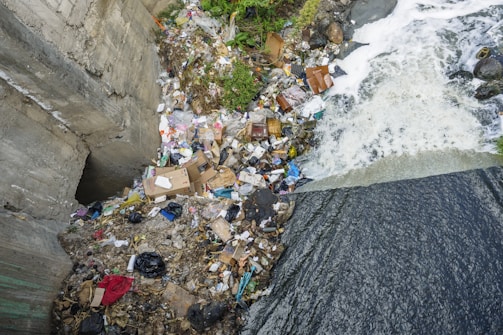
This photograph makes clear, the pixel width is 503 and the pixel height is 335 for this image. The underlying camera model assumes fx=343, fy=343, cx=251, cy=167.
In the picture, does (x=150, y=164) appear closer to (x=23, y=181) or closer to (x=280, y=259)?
(x=23, y=181)

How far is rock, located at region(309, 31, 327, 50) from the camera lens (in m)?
5.20

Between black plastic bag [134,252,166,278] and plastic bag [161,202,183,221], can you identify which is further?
plastic bag [161,202,183,221]

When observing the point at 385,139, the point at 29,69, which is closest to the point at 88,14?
the point at 29,69

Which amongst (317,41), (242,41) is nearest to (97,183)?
(242,41)

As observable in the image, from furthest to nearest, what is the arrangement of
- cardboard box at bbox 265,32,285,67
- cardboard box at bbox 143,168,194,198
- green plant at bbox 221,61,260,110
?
cardboard box at bbox 265,32,285,67, green plant at bbox 221,61,260,110, cardboard box at bbox 143,168,194,198

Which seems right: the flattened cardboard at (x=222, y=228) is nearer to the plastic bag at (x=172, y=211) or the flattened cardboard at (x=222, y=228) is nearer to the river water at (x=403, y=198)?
the plastic bag at (x=172, y=211)

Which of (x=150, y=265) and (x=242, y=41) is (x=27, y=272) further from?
(x=242, y=41)

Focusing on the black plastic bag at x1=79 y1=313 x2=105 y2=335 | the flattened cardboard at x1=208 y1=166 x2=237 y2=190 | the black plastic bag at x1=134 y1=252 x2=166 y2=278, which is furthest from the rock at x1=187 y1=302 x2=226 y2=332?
the flattened cardboard at x1=208 y1=166 x2=237 y2=190

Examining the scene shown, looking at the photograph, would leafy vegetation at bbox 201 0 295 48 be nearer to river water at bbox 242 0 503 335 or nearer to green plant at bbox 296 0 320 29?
green plant at bbox 296 0 320 29

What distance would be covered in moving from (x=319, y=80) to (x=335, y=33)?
2.98 feet

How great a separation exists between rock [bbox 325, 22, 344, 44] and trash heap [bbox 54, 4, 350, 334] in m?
0.11

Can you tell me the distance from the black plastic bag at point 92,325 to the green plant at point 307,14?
470cm

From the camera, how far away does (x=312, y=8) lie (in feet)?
17.4

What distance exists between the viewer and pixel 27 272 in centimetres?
275
